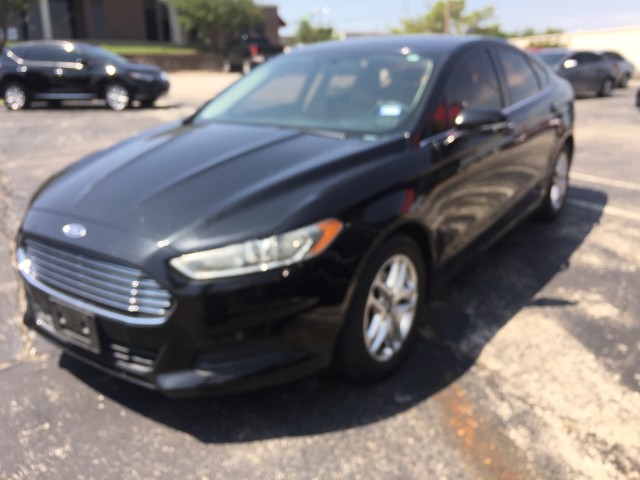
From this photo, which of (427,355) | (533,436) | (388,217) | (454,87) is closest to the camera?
(533,436)

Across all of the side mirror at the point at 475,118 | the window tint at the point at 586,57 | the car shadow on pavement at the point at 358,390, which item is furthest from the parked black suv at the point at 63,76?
the side mirror at the point at 475,118

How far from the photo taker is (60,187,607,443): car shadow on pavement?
2520mm

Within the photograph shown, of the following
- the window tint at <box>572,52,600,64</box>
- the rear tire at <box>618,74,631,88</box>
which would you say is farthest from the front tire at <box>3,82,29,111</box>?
the rear tire at <box>618,74,631,88</box>

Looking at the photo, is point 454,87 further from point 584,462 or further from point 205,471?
point 205,471

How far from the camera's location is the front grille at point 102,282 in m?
2.23

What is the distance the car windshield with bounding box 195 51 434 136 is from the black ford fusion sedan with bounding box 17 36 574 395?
1cm

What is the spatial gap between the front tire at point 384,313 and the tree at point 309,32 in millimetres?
57488

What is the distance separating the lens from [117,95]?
45.9ft

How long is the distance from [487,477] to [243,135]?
204 centimetres

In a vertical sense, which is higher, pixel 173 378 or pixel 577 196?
pixel 173 378

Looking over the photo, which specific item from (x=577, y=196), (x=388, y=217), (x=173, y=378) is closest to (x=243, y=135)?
(x=388, y=217)

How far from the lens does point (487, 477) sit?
87.3 inches

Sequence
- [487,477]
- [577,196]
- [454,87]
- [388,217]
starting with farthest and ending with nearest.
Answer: [577,196]
[454,87]
[388,217]
[487,477]

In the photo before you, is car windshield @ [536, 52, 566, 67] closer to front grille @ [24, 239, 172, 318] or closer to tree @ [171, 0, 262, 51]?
front grille @ [24, 239, 172, 318]
